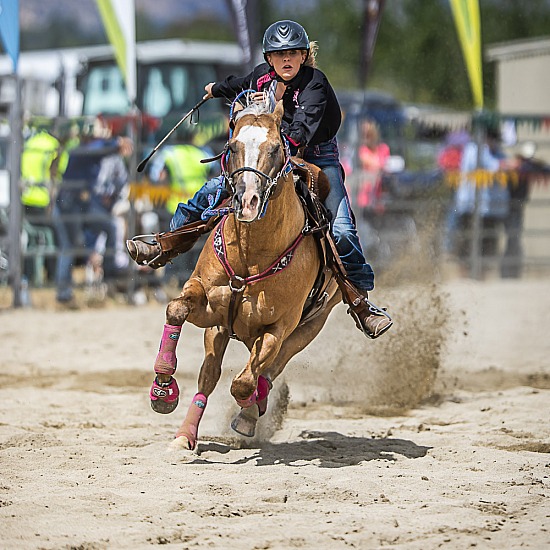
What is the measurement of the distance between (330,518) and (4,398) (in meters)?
3.51

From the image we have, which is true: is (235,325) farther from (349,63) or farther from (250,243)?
(349,63)

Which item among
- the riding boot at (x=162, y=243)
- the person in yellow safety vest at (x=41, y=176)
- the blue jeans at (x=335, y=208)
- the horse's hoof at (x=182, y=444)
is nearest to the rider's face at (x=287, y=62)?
the blue jeans at (x=335, y=208)

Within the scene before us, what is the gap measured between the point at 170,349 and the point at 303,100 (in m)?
1.48

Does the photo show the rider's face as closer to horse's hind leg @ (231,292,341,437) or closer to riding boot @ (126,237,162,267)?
riding boot @ (126,237,162,267)

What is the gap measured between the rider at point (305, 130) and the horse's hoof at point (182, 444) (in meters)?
1.01

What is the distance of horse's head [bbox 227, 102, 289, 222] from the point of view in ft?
15.9

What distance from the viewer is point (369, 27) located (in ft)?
45.6

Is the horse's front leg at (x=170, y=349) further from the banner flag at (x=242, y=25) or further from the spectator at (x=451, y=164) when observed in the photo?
the spectator at (x=451, y=164)

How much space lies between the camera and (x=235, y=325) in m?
5.52

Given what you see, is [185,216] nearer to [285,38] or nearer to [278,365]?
[278,365]

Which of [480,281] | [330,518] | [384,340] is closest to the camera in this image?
[330,518]

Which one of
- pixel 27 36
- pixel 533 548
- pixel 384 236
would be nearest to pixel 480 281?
pixel 384 236

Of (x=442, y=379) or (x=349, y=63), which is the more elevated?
(x=349, y=63)

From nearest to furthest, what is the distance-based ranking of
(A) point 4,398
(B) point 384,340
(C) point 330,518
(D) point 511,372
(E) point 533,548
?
(E) point 533,548
(C) point 330,518
(A) point 4,398
(B) point 384,340
(D) point 511,372
